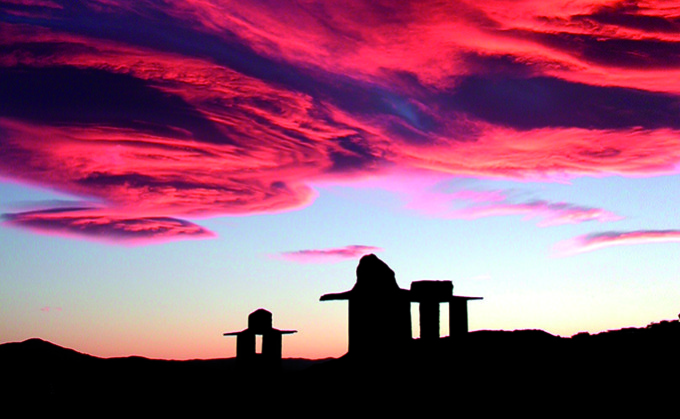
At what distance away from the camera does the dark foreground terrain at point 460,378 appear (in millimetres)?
14195

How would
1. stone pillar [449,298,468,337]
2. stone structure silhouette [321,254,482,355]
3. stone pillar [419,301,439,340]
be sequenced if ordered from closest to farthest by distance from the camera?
stone structure silhouette [321,254,482,355] → stone pillar [419,301,439,340] → stone pillar [449,298,468,337]

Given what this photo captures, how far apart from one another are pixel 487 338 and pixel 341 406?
5.08m

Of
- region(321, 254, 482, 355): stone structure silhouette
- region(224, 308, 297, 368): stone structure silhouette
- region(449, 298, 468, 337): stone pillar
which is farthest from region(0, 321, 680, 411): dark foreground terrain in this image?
region(224, 308, 297, 368): stone structure silhouette

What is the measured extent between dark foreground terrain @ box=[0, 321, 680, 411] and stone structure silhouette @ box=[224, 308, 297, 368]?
2.47 meters

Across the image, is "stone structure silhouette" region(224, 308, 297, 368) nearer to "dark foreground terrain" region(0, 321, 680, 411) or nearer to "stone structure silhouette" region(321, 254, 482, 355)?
"dark foreground terrain" region(0, 321, 680, 411)

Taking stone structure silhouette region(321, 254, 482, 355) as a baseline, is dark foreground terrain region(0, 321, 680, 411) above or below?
below

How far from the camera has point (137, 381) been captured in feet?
79.5

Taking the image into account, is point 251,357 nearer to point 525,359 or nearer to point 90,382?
point 90,382

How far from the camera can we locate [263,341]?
85.3 feet

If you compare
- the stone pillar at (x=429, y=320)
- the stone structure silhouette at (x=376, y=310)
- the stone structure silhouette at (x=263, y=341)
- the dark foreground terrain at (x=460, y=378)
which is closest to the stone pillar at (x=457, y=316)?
the dark foreground terrain at (x=460, y=378)

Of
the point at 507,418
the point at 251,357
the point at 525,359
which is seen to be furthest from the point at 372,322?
the point at 251,357

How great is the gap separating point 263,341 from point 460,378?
11.7m

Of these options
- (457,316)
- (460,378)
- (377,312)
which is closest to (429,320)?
(457,316)

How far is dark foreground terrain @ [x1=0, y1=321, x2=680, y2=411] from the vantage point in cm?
1420
